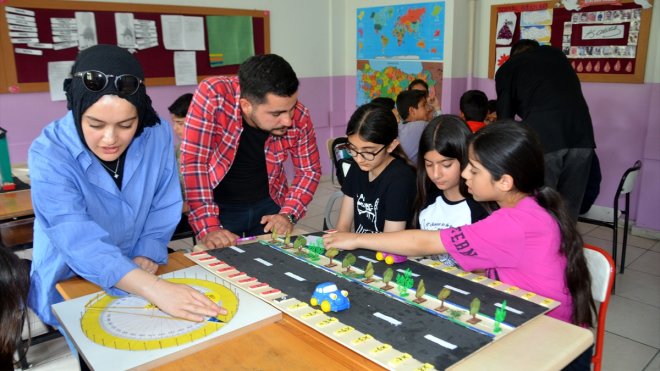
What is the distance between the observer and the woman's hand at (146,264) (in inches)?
56.3

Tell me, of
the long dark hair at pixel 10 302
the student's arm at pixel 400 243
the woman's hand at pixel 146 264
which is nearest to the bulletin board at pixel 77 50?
the woman's hand at pixel 146 264

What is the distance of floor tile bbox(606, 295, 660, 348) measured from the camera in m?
2.55

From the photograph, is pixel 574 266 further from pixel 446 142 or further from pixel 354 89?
pixel 354 89

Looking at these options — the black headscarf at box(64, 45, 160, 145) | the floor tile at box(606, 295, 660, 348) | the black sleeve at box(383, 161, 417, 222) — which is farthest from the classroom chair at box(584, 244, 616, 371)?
the black headscarf at box(64, 45, 160, 145)

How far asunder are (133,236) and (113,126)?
0.38m

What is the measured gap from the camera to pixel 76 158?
51.2 inches

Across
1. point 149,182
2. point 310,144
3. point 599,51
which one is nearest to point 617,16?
point 599,51

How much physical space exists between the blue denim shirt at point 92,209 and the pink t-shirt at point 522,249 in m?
0.90

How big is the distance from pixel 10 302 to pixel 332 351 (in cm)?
59

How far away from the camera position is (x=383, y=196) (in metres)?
1.93

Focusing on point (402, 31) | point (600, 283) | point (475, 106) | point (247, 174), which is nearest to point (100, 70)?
point (247, 174)

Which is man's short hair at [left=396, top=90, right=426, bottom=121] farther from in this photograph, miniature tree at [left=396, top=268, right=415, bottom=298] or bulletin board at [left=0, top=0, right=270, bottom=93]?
miniature tree at [left=396, top=268, right=415, bottom=298]

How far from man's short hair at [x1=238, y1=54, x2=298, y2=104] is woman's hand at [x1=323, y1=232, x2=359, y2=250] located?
518 mm

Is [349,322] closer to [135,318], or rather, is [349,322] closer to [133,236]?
[135,318]
